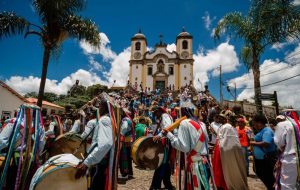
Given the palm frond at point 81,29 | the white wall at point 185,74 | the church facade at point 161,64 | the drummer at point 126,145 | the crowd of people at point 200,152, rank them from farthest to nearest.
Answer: the church facade at point 161,64 < the white wall at point 185,74 < the palm frond at point 81,29 < the drummer at point 126,145 < the crowd of people at point 200,152

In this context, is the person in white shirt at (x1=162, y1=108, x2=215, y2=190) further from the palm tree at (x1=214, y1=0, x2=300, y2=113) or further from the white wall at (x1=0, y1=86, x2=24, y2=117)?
the white wall at (x1=0, y1=86, x2=24, y2=117)

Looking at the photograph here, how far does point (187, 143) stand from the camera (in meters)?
3.05

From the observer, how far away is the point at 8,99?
79.9 ft

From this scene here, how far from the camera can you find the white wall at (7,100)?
23.7m

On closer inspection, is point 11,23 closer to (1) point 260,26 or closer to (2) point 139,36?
(1) point 260,26

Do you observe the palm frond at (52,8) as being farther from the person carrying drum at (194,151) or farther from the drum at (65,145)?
the person carrying drum at (194,151)

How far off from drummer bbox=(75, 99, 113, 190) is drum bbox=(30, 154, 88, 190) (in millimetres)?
80

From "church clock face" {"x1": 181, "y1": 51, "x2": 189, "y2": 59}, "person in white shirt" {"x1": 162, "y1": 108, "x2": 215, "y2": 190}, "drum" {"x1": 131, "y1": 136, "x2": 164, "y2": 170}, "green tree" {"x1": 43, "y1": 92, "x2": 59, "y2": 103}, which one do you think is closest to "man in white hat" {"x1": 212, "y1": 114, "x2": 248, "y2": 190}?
"drum" {"x1": 131, "y1": 136, "x2": 164, "y2": 170}

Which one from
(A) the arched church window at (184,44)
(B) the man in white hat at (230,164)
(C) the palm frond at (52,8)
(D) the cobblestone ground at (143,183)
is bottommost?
(D) the cobblestone ground at (143,183)

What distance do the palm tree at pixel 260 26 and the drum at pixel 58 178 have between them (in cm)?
905

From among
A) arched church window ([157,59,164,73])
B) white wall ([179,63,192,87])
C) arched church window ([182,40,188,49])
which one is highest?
arched church window ([182,40,188,49])

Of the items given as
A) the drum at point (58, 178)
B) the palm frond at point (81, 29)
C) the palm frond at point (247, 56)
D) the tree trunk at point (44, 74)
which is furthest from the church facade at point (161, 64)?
the drum at point (58, 178)

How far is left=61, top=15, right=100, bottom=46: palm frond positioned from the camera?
9367 millimetres

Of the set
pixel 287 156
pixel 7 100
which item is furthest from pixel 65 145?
pixel 7 100
